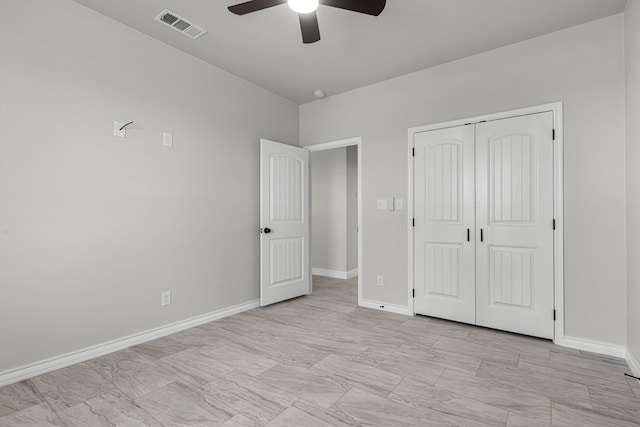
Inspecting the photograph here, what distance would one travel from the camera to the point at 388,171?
3.79 metres

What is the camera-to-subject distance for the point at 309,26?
86.4 inches

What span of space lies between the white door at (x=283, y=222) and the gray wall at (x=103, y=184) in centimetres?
36

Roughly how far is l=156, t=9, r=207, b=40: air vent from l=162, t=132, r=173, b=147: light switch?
0.93m

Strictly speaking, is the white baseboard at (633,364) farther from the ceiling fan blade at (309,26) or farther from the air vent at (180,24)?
the air vent at (180,24)

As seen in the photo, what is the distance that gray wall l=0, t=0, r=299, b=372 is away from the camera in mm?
2201

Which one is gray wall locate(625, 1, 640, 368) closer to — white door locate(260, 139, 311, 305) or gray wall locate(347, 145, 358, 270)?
white door locate(260, 139, 311, 305)

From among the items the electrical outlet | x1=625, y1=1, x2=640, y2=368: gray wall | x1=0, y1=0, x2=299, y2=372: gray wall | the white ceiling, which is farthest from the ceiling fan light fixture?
the electrical outlet

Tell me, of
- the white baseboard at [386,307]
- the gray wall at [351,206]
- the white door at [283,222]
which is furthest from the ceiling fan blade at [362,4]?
the gray wall at [351,206]

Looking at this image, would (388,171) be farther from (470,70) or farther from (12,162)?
(12,162)

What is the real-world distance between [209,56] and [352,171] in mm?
3325

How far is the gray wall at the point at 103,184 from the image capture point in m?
2.20

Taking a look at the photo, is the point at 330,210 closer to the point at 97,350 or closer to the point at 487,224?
the point at 487,224

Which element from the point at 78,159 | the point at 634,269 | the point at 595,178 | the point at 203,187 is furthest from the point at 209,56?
the point at 634,269

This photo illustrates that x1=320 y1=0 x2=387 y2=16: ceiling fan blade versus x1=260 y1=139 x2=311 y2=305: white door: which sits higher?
x1=320 y1=0 x2=387 y2=16: ceiling fan blade
